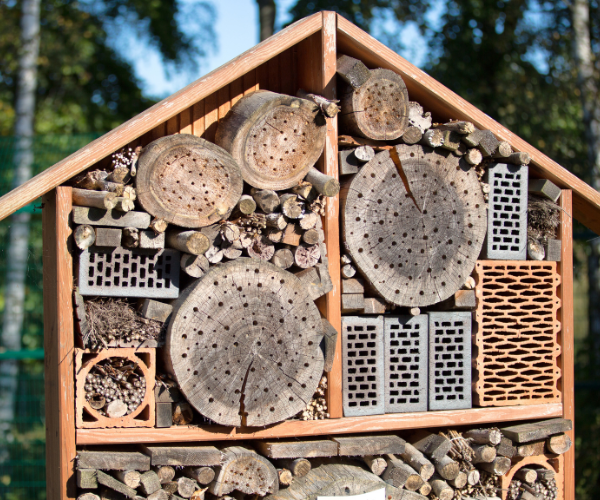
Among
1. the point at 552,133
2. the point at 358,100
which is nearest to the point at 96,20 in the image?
the point at 552,133

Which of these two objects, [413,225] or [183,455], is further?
[413,225]

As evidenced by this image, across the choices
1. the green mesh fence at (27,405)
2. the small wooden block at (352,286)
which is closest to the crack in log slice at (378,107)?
the small wooden block at (352,286)

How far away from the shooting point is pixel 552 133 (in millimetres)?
11180

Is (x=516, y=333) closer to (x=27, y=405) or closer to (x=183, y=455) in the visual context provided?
(x=183, y=455)

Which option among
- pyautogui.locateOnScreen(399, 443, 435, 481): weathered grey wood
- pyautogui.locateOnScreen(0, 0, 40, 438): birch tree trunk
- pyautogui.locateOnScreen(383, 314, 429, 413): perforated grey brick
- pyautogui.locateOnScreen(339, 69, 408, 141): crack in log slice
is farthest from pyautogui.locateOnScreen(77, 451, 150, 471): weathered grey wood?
pyautogui.locateOnScreen(0, 0, 40, 438): birch tree trunk

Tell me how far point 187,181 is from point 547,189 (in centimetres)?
309

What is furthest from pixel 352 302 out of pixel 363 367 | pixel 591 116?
pixel 591 116

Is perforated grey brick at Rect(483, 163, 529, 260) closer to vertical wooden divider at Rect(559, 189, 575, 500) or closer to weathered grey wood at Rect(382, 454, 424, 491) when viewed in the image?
vertical wooden divider at Rect(559, 189, 575, 500)

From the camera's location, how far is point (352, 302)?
526cm

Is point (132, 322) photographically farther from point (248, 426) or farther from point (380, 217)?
point (380, 217)

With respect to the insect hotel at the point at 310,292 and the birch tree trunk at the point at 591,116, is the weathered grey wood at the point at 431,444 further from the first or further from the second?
the birch tree trunk at the point at 591,116

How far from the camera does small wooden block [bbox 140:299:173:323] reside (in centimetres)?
466

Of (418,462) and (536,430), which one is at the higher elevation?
(536,430)

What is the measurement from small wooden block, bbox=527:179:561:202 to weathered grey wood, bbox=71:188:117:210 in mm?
3555
